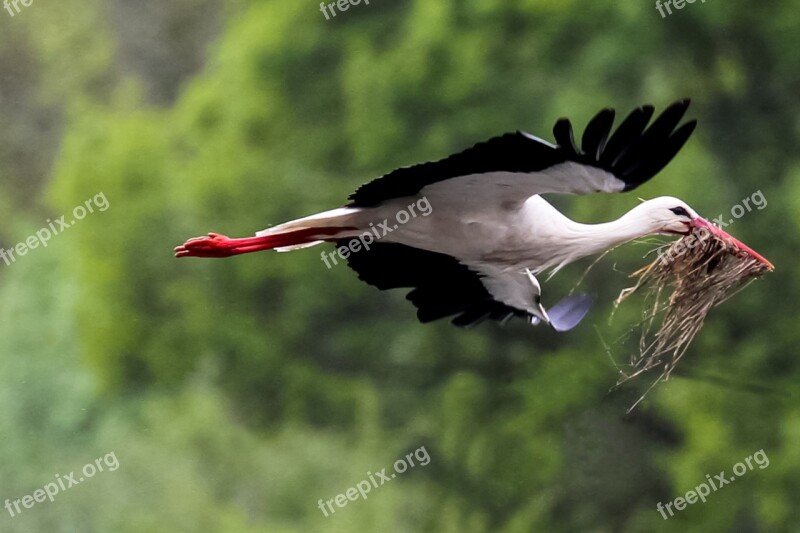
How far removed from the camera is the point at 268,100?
211 inches

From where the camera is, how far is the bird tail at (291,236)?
8.78ft

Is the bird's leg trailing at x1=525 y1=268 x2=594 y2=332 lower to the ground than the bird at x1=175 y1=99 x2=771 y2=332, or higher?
lower

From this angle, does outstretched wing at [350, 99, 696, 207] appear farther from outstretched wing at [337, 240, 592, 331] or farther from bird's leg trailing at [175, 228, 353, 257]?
outstretched wing at [337, 240, 592, 331]

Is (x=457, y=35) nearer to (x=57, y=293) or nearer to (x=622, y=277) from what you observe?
(x=622, y=277)

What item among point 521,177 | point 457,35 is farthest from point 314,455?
point 521,177

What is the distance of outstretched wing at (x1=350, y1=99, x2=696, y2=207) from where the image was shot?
2.28 m

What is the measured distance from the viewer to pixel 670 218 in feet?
8.53

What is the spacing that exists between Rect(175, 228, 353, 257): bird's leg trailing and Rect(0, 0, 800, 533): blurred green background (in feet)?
7.32

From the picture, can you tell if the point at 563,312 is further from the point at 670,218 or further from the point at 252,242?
the point at 252,242

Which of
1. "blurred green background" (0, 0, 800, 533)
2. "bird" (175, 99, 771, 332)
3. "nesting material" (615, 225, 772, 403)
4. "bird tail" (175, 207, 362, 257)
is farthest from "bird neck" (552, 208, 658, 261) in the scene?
"blurred green background" (0, 0, 800, 533)

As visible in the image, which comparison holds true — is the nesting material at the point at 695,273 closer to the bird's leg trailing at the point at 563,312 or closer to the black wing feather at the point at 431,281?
the bird's leg trailing at the point at 563,312

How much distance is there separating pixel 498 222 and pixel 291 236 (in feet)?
1.61

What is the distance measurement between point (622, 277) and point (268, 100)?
175 cm

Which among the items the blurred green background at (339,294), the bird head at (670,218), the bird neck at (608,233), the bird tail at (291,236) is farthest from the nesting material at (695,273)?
the blurred green background at (339,294)
